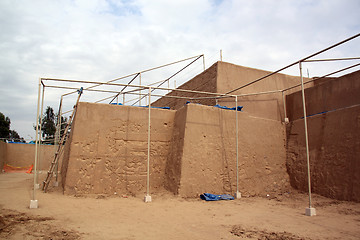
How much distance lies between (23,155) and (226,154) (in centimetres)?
1768

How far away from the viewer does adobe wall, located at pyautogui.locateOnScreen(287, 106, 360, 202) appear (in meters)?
7.00

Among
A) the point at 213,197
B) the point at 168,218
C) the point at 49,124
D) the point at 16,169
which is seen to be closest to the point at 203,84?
the point at 213,197

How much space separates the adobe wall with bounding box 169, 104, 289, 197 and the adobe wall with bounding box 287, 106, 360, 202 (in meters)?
0.57

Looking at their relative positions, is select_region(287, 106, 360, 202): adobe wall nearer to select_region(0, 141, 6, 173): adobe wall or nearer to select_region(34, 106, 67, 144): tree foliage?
select_region(0, 141, 6, 173): adobe wall

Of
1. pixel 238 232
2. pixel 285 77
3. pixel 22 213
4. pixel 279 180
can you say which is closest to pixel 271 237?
pixel 238 232

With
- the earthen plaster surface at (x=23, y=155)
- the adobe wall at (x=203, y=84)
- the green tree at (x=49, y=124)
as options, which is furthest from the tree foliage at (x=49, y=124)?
the adobe wall at (x=203, y=84)

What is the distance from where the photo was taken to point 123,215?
5.46 m

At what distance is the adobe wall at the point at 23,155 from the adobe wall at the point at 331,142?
16.8 meters

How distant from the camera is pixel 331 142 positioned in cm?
778

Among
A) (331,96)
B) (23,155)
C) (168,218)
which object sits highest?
(331,96)

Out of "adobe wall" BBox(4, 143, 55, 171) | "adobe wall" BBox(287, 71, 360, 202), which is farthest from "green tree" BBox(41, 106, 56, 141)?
"adobe wall" BBox(287, 71, 360, 202)

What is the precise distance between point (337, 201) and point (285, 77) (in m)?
5.98

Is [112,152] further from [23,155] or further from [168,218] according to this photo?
[23,155]

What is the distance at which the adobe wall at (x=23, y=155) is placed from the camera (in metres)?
19.6
